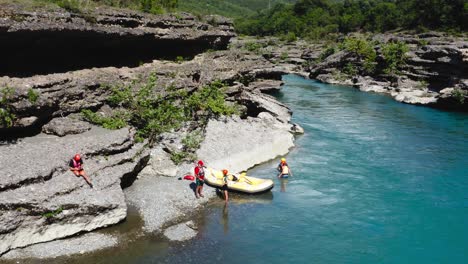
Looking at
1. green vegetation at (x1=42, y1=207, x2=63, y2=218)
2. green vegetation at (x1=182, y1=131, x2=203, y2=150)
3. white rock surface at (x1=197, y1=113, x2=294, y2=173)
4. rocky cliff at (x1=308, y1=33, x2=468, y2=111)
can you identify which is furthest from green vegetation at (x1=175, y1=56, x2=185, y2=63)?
rocky cliff at (x1=308, y1=33, x2=468, y2=111)

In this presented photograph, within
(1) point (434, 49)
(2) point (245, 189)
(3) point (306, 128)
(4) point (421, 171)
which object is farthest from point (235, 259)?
(1) point (434, 49)

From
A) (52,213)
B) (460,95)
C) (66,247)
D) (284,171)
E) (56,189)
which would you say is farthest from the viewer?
(460,95)

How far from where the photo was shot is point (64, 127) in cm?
2375

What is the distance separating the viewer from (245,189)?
2223 cm

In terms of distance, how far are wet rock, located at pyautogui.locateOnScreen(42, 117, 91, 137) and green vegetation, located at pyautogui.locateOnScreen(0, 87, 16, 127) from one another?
2.39 meters

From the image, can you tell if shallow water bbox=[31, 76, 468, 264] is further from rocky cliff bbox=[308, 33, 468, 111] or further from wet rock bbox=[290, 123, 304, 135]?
rocky cliff bbox=[308, 33, 468, 111]

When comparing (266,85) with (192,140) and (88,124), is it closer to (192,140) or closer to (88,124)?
(192,140)

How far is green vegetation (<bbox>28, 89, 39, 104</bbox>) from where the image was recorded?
22.4 m

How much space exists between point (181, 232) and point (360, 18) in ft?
341

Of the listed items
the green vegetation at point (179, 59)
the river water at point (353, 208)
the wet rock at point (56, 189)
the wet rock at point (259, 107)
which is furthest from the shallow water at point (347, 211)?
the green vegetation at point (179, 59)

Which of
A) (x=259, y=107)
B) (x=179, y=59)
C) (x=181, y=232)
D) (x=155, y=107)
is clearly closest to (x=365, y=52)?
(x=259, y=107)

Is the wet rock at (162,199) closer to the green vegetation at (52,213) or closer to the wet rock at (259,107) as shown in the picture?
the green vegetation at (52,213)

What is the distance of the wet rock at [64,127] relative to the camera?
2352 centimetres

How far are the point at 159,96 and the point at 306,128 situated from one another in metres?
13.9
